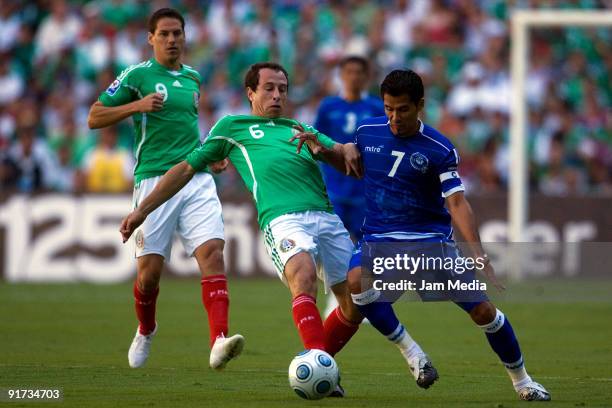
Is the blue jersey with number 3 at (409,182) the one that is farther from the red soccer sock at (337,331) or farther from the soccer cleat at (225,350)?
the soccer cleat at (225,350)

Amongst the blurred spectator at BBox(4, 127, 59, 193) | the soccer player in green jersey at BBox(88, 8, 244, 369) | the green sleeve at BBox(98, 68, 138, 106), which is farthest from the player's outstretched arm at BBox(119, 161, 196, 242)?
the blurred spectator at BBox(4, 127, 59, 193)

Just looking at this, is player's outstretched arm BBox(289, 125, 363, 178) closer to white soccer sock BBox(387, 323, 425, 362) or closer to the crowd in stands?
white soccer sock BBox(387, 323, 425, 362)

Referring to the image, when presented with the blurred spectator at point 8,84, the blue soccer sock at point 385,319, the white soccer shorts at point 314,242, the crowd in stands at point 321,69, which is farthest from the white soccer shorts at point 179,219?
the blurred spectator at point 8,84

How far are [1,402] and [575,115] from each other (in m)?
15.6

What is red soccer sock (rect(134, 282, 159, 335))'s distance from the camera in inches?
403

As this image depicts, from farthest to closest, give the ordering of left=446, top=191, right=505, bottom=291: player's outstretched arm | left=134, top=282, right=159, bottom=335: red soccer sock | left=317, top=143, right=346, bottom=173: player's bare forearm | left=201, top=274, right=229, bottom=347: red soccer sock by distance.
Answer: left=134, top=282, right=159, bottom=335: red soccer sock
left=201, top=274, right=229, bottom=347: red soccer sock
left=317, top=143, right=346, bottom=173: player's bare forearm
left=446, top=191, right=505, bottom=291: player's outstretched arm

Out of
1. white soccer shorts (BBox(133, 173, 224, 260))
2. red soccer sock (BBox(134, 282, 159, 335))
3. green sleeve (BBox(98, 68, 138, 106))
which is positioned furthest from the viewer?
red soccer sock (BBox(134, 282, 159, 335))

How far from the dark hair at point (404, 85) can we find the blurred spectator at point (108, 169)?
39.3 ft

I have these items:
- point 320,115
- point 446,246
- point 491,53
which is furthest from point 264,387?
point 491,53

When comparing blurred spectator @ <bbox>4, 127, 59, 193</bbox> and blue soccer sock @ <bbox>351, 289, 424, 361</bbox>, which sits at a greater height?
blue soccer sock @ <bbox>351, 289, 424, 361</bbox>

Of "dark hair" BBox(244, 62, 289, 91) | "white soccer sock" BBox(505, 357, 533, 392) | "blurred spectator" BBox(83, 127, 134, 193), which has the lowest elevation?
"blurred spectator" BBox(83, 127, 134, 193)

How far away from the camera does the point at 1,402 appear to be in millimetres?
7699

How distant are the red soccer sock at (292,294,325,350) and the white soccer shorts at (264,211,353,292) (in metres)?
0.32

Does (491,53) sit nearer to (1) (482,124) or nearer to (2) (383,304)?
(1) (482,124)
